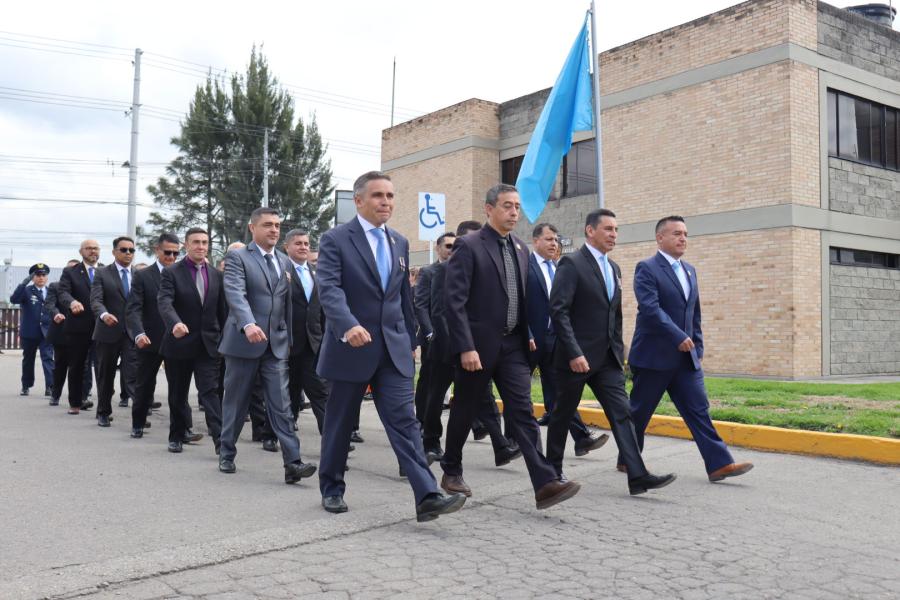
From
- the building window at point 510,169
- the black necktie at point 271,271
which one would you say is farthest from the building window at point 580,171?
the black necktie at point 271,271

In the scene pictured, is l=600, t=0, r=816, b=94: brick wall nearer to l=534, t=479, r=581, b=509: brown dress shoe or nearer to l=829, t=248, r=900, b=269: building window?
l=829, t=248, r=900, b=269: building window

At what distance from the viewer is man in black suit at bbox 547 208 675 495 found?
18.5ft

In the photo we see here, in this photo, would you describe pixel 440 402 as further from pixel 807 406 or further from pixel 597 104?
pixel 597 104

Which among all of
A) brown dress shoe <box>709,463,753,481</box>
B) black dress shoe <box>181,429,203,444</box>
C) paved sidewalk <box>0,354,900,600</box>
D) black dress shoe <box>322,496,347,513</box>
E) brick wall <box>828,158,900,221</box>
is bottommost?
paved sidewalk <box>0,354,900,600</box>

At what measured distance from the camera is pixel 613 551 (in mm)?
4273

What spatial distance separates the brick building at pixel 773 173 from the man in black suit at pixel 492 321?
11809mm

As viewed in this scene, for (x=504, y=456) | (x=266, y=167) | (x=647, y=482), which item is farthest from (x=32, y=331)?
(x=266, y=167)

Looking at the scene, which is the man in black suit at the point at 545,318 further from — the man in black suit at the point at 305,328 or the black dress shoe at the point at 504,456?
the man in black suit at the point at 305,328

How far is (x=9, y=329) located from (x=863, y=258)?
2587cm

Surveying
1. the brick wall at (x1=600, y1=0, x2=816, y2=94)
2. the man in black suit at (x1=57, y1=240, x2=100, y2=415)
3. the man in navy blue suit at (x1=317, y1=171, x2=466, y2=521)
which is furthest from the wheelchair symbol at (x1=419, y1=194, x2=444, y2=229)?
the man in navy blue suit at (x1=317, y1=171, x2=466, y2=521)

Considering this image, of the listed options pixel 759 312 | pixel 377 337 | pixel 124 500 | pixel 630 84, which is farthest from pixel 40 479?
pixel 630 84

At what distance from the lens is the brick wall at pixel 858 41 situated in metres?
16.7

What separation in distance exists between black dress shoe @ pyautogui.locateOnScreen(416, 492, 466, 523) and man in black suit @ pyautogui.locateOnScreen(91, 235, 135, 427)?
5.41m

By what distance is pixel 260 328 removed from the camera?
639 centimetres
